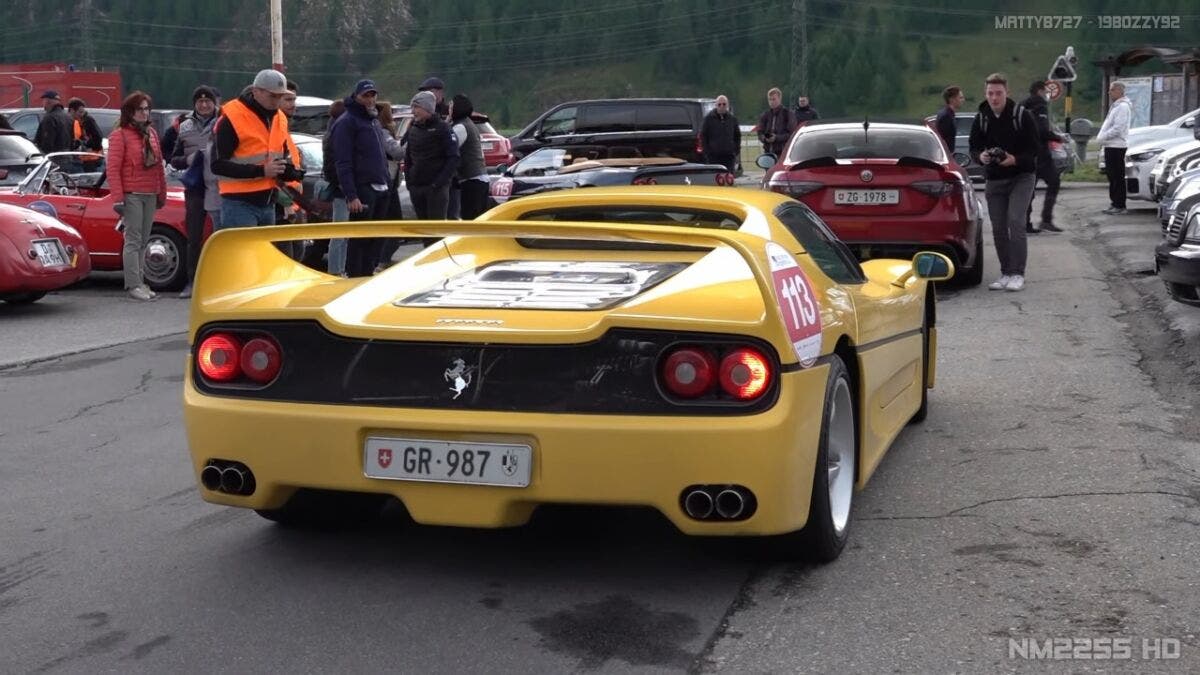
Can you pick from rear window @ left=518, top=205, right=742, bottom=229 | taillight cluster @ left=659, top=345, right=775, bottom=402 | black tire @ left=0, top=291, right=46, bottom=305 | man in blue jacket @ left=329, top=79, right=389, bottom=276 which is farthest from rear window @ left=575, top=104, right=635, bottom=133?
taillight cluster @ left=659, top=345, right=775, bottom=402

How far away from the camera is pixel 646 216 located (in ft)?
18.6

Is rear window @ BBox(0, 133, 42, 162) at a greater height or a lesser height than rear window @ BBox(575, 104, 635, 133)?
lesser

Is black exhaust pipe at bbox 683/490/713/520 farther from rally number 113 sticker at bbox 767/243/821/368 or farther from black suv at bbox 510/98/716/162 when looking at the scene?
black suv at bbox 510/98/716/162

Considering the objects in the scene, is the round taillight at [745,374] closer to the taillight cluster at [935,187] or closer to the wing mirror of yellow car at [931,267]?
the wing mirror of yellow car at [931,267]

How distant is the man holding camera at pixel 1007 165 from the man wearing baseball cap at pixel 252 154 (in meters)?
5.35

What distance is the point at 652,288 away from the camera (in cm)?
449

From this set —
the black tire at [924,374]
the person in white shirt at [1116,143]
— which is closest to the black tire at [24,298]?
the black tire at [924,374]

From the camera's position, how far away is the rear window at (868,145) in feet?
40.6

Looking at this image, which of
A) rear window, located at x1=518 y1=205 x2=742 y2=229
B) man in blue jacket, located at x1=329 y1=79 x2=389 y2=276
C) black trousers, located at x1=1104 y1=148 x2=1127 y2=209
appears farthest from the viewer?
black trousers, located at x1=1104 y1=148 x2=1127 y2=209

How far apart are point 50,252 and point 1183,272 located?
8.21 m

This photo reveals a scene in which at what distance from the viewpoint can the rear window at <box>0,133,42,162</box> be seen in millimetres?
17297

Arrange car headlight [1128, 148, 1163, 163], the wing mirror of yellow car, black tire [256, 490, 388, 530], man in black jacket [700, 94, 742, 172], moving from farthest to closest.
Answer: man in black jacket [700, 94, 742, 172]
car headlight [1128, 148, 1163, 163]
the wing mirror of yellow car
black tire [256, 490, 388, 530]

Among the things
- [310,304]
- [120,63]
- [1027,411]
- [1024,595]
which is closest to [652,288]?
[310,304]

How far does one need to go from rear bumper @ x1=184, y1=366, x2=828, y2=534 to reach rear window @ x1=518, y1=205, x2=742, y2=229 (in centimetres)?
114
